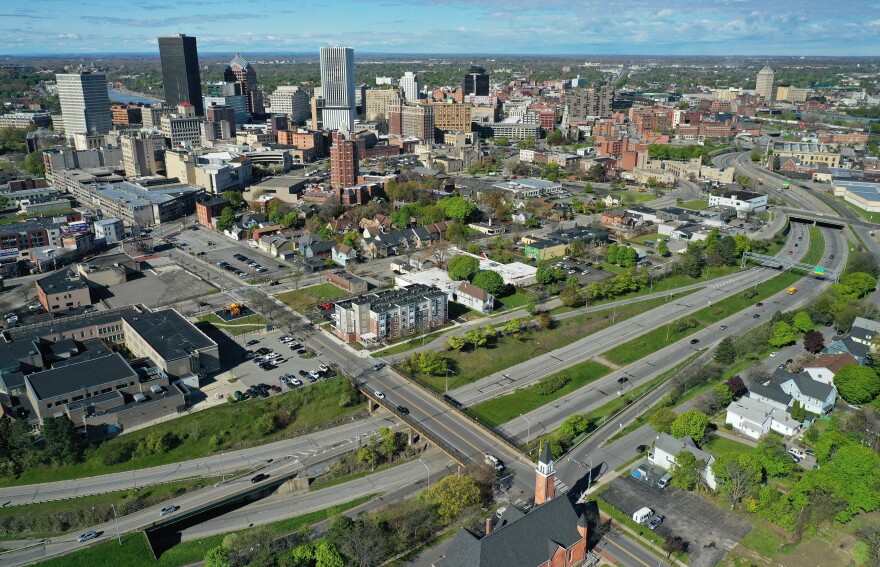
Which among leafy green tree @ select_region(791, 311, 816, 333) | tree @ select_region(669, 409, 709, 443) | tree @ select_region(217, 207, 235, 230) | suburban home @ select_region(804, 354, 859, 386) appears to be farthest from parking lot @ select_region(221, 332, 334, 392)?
leafy green tree @ select_region(791, 311, 816, 333)

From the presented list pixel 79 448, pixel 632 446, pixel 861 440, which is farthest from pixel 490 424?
pixel 79 448

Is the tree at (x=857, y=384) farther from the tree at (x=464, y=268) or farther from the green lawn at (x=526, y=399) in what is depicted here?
the tree at (x=464, y=268)

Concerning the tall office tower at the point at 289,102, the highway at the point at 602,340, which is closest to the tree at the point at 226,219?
the highway at the point at 602,340

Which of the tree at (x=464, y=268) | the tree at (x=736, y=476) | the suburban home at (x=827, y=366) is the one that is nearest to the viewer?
the tree at (x=736, y=476)

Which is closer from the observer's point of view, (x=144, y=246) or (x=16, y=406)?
(x=16, y=406)

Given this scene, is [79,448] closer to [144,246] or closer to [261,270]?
[261,270]

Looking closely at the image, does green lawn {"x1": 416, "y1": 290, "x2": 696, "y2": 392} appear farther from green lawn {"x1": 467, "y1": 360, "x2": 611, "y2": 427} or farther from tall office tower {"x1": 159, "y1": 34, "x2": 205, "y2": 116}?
tall office tower {"x1": 159, "y1": 34, "x2": 205, "y2": 116}
